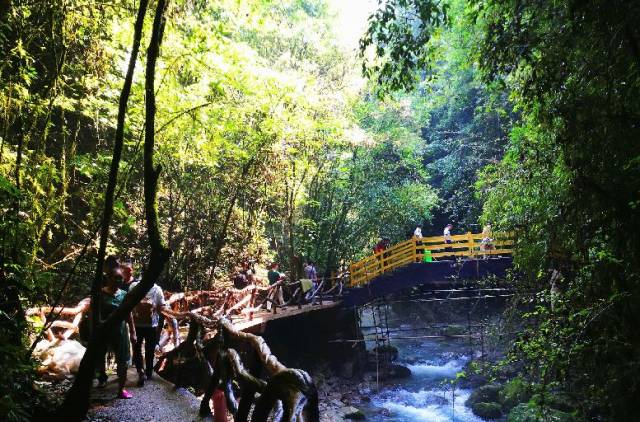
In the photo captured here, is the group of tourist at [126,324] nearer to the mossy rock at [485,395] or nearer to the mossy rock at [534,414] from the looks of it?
the mossy rock at [534,414]

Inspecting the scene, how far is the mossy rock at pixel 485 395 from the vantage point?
562 inches

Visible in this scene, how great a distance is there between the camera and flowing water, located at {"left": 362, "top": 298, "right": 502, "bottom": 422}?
13859mm

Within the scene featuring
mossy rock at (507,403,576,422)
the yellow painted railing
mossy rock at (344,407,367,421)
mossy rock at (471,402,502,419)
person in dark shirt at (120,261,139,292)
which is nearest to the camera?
mossy rock at (507,403,576,422)

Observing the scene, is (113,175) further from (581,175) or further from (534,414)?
(534,414)

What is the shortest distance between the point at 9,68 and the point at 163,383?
4324 mm

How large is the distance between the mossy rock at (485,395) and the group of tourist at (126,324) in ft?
39.2

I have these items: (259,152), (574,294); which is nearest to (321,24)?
(259,152)

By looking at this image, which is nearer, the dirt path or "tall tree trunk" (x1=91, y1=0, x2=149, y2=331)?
"tall tree trunk" (x1=91, y1=0, x2=149, y2=331)

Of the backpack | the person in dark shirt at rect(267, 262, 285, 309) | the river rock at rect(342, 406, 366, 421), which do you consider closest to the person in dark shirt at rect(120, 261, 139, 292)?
the backpack

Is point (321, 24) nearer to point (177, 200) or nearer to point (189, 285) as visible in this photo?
point (177, 200)

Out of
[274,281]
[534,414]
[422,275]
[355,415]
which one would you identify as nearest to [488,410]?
[355,415]

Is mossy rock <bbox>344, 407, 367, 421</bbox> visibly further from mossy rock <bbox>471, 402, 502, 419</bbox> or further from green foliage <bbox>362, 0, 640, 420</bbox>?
green foliage <bbox>362, 0, 640, 420</bbox>

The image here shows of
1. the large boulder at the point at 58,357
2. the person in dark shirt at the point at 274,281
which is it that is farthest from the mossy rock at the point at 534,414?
the person in dark shirt at the point at 274,281

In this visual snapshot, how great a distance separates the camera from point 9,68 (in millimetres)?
5004
